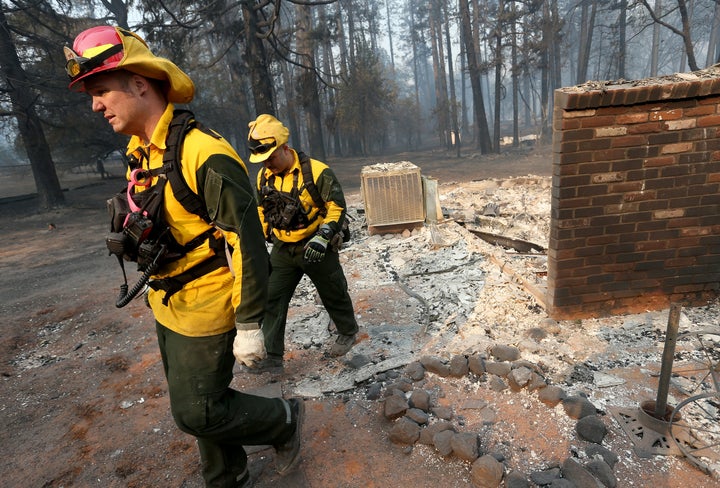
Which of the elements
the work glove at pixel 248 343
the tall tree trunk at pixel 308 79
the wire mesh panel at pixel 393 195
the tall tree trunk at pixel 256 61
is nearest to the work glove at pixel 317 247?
the work glove at pixel 248 343

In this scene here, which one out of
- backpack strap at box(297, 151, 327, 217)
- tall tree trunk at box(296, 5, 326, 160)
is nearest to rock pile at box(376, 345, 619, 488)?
backpack strap at box(297, 151, 327, 217)

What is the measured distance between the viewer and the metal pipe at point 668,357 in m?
2.14

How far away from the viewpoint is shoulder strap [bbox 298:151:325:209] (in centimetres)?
318

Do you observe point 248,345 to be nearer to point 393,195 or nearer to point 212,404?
point 212,404

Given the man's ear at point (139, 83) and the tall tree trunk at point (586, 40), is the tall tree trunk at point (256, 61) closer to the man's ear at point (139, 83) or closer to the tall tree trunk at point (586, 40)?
the man's ear at point (139, 83)

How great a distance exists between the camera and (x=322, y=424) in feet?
9.05

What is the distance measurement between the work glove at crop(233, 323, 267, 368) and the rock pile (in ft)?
3.83

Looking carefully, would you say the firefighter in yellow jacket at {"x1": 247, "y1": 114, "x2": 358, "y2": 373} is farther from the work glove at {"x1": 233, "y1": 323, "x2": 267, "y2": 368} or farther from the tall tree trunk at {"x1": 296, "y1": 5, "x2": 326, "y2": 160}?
the tall tree trunk at {"x1": 296, "y1": 5, "x2": 326, "y2": 160}

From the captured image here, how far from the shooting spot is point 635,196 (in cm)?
332

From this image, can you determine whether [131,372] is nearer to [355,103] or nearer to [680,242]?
[680,242]

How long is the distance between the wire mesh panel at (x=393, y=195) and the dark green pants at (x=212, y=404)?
515cm

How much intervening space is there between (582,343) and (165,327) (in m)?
3.01

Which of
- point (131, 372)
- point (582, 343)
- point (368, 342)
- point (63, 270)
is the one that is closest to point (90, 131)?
point (63, 270)

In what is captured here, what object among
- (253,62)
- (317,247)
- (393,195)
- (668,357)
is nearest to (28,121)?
(253,62)
